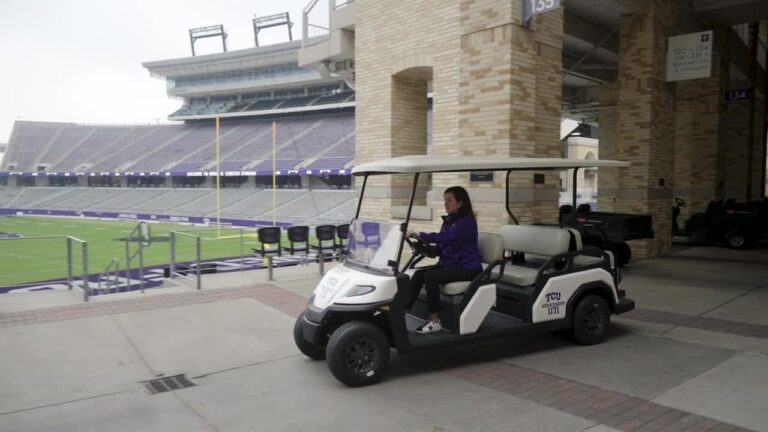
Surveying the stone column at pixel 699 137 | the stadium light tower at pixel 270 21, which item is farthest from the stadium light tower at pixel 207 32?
the stone column at pixel 699 137

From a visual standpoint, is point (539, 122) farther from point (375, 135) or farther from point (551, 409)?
point (551, 409)

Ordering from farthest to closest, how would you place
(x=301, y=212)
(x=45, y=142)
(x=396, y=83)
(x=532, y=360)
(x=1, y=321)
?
(x=45, y=142)
(x=301, y=212)
(x=396, y=83)
(x=1, y=321)
(x=532, y=360)

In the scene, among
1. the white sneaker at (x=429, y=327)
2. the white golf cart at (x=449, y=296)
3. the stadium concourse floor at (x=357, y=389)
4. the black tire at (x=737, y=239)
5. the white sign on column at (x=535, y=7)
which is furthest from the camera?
the black tire at (x=737, y=239)

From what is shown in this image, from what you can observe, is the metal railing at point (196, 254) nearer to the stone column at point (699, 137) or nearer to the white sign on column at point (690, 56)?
the white sign on column at point (690, 56)

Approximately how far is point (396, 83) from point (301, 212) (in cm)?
2805

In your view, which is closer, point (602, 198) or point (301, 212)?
point (602, 198)

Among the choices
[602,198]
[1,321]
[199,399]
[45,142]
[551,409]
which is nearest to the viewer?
[551,409]

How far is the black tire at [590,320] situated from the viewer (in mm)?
6098

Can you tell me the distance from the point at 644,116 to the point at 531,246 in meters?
7.79

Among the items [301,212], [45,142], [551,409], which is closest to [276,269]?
[551,409]

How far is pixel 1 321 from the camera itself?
289 inches

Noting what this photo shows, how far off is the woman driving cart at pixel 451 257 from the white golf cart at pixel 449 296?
11 centimetres

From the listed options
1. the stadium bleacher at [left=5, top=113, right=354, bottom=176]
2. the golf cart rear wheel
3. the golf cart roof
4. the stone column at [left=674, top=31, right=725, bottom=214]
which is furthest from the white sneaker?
the stadium bleacher at [left=5, top=113, right=354, bottom=176]

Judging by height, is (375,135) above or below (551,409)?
above
